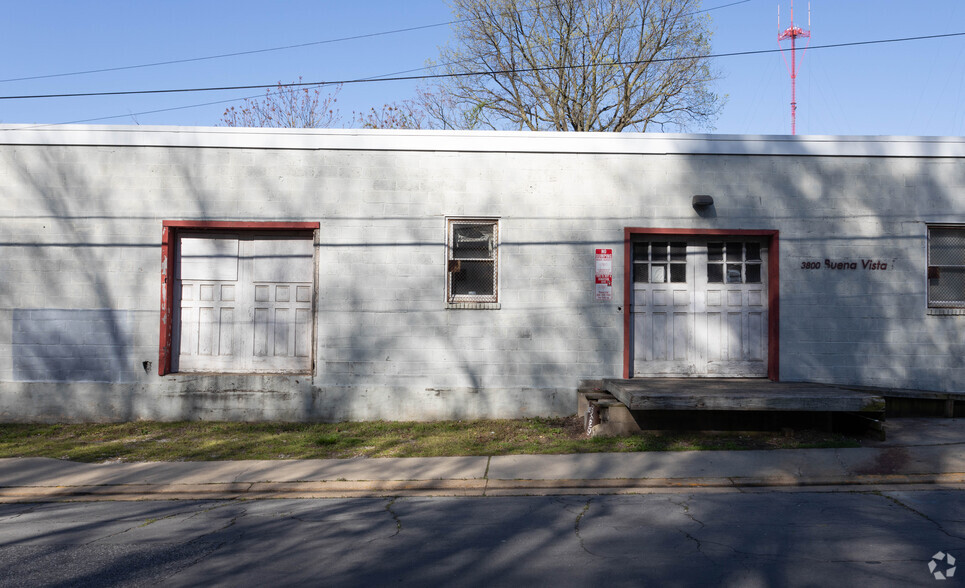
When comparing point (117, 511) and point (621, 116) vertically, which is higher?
point (621, 116)

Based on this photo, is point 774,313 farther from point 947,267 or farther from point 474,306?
point 474,306

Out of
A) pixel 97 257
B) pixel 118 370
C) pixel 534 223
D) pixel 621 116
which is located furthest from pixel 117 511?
pixel 621 116

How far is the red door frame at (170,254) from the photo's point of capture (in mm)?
11312

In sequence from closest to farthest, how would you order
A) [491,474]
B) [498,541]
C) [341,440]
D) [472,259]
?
[498,541], [491,474], [341,440], [472,259]

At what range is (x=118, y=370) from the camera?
1134 cm

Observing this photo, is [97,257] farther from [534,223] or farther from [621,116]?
[621,116]

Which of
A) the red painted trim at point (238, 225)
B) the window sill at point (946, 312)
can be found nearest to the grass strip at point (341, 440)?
the red painted trim at point (238, 225)

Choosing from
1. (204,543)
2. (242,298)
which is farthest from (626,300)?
(204,543)

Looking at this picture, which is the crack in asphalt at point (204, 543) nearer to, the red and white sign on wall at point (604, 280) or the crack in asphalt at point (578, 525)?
the crack in asphalt at point (578, 525)

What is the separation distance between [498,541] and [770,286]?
24.8ft

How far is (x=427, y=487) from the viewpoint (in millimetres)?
7988

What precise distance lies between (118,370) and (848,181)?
11.8 metres

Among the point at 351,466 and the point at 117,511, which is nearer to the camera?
the point at 117,511

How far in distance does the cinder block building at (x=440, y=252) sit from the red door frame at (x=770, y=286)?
35mm
